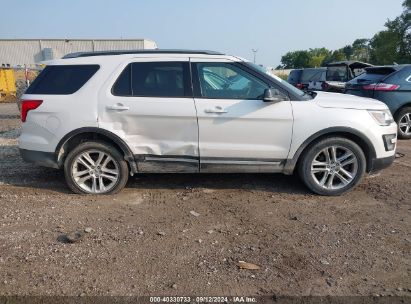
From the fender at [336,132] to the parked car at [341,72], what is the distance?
7.28 metres

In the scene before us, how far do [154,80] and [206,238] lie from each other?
212 cm

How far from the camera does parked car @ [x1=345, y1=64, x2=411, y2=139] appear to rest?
27.2 feet

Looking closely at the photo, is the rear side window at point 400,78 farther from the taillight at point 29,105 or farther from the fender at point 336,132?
the taillight at point 29,105

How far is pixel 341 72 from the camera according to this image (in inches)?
498

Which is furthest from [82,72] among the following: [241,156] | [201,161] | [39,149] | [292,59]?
[292,59]

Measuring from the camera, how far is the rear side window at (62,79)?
191 inches

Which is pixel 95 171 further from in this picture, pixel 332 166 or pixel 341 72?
pixel 341 72

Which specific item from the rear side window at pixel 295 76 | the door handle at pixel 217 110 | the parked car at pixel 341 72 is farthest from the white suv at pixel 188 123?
the rear side window at pixel 295 76

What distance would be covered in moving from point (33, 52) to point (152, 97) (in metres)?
58.3

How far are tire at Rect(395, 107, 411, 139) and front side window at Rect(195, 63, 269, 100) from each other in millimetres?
5110

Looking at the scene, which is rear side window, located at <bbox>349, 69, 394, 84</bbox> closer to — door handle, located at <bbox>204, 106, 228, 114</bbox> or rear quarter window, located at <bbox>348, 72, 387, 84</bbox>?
rear quarter window, located at <bbox>348, 72, 387, 84</bbox>

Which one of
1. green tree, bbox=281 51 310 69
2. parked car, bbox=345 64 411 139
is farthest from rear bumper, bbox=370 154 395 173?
green tree, bbox=281 51 310 69

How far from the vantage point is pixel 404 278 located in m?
3.13

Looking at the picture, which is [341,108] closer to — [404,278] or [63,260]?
[404,278]
